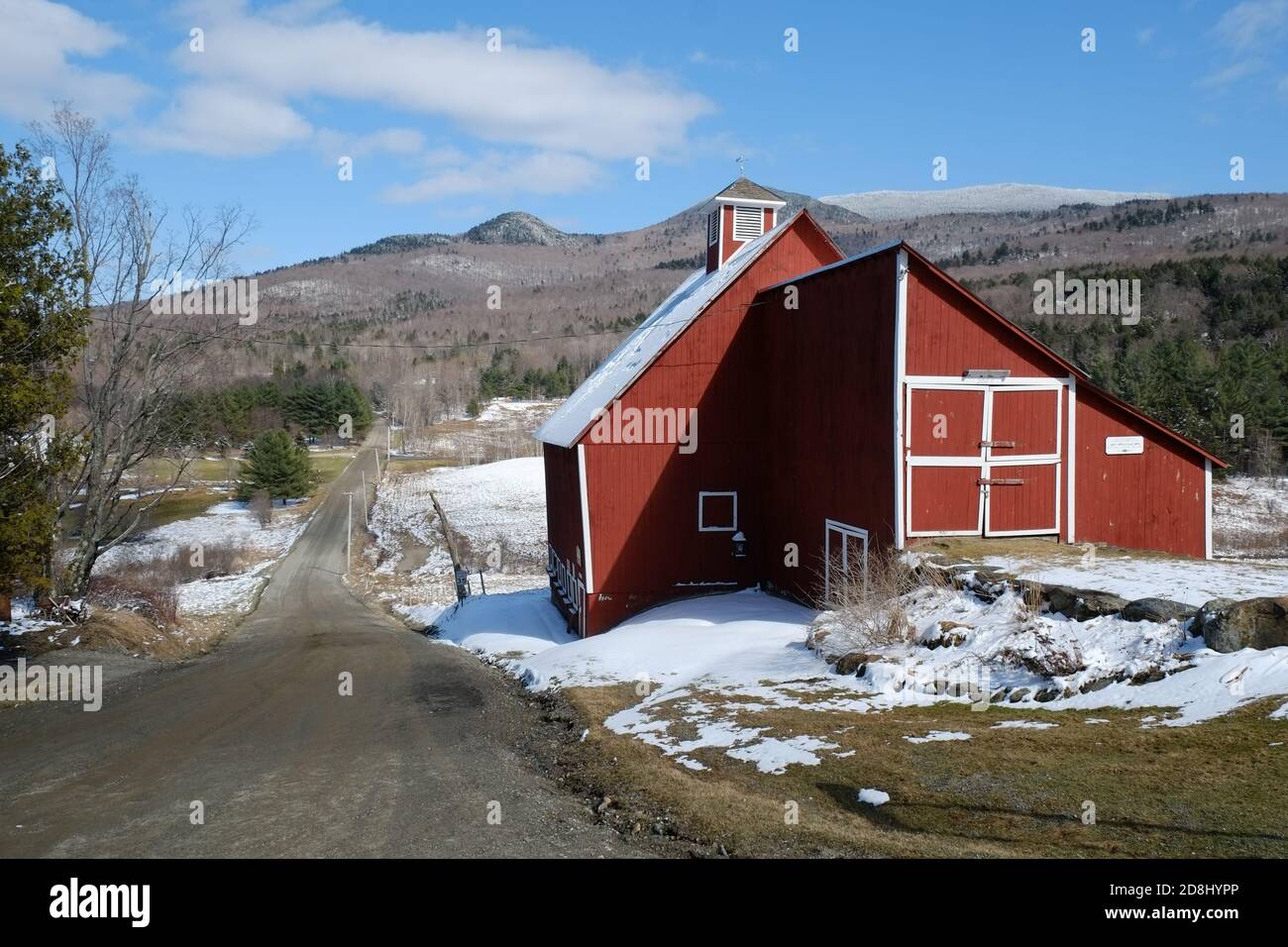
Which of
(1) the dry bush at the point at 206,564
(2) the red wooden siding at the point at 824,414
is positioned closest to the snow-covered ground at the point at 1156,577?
(2) the red wooden siding at the point at 824,414

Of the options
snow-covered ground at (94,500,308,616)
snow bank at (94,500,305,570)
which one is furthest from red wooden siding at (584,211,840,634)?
snow bank at (94,500,305,570)

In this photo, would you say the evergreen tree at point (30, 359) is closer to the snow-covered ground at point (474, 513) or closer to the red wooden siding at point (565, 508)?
the red wooden siding at point (565, 508)

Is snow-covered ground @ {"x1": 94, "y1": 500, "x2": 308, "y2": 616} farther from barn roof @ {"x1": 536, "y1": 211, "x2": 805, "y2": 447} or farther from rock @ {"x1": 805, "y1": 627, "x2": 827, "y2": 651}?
rock @ {"x1": 805, "y1": 627, "x2": 827, "y2": 651}

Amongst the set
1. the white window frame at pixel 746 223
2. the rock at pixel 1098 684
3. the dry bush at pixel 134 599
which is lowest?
the dry bush at pixel 134 599

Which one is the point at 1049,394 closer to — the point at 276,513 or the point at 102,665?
the point at 102,665

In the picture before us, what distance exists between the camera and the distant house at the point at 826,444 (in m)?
15.4

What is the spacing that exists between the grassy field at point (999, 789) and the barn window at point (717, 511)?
11.7 meters

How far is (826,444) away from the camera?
709 inches

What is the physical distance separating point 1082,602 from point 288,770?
9.60m

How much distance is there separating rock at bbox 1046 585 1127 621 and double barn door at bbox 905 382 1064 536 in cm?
394

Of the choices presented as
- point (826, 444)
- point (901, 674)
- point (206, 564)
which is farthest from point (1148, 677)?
point (206, 564)

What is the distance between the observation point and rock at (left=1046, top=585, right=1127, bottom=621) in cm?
1060

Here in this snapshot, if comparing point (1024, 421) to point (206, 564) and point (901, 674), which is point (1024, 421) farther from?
point (206, 564)

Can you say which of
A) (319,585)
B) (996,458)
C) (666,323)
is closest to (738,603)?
(996,458)
